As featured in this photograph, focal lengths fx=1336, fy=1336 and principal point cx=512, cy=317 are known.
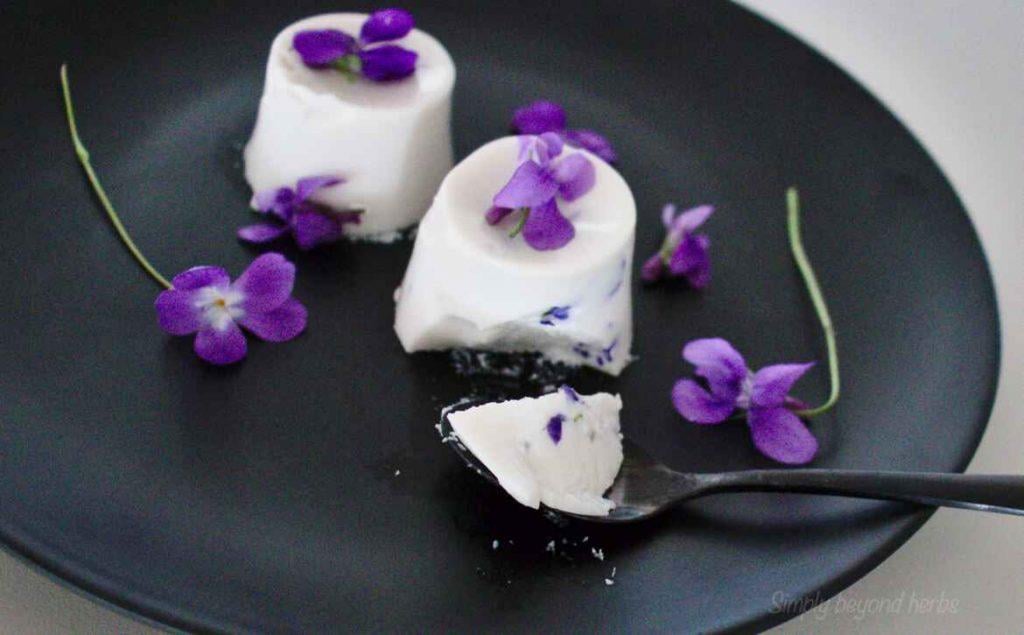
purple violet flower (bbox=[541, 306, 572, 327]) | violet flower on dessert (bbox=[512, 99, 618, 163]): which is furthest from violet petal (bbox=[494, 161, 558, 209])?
violet flower on dessert (bbox=[512, 99, 618, 163])

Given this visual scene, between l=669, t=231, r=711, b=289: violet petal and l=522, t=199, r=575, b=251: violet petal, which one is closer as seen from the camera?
l=522, t=199, r=575, b=251: violet petal

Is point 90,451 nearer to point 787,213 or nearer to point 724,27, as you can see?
point 787,213

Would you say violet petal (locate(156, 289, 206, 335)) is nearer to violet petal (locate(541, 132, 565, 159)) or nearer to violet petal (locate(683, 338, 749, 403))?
violet petal (locate(541, 132, 565, 159))

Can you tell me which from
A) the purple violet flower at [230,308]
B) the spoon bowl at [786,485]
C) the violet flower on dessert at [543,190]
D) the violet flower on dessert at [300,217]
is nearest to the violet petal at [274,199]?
the violet flower on dessert at [300,217]

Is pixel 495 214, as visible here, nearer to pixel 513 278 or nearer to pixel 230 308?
pixel 513 278

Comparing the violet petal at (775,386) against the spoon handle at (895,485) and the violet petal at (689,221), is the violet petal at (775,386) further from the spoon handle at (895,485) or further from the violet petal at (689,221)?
the violet petal at (689,221)

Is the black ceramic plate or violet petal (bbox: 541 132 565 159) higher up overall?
violet petal (bbox: 541 132 565 159)

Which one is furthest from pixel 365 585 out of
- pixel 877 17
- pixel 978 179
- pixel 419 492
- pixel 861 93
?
pixel 877 17
